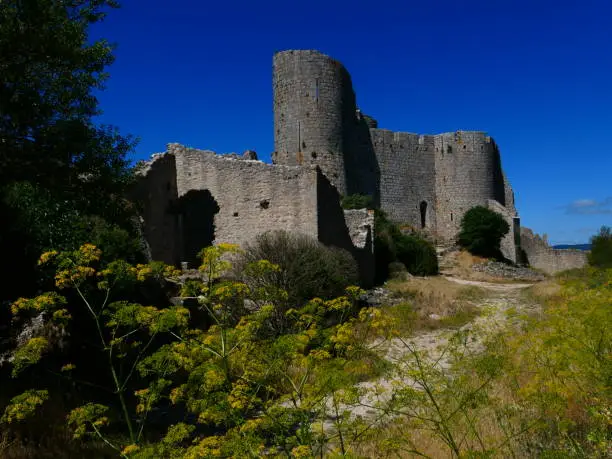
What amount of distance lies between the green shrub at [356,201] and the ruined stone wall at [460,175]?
7590mm

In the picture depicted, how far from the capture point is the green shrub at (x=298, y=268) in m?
8.81

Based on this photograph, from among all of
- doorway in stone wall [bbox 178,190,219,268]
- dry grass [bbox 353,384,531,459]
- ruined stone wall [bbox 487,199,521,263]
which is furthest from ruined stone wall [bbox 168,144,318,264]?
ruined stone wall [bbox 487,199,521,263]

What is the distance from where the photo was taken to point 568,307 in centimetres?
414

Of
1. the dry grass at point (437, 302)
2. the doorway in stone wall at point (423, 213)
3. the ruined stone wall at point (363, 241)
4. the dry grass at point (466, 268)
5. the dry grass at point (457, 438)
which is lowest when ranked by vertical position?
the dry grass at point (457, 438)

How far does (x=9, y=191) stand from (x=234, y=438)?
13.8 ft

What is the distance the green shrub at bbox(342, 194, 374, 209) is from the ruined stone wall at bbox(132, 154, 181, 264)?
13510mm

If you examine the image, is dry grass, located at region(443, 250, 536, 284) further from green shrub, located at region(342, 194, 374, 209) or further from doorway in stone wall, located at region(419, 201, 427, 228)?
green shrub, located at region(342, 194, 374, 209)

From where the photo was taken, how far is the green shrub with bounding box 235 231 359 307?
8.81m

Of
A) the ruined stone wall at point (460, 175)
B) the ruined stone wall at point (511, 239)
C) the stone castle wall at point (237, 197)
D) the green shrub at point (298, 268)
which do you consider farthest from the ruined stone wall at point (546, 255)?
the green shrub at point (298, 268)

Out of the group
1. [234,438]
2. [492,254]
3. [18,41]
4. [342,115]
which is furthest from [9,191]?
[492,254]

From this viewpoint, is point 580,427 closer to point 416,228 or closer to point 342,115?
point 342,115

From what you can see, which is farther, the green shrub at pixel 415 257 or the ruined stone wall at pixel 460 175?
the ruined stone wall at pixel 460 175

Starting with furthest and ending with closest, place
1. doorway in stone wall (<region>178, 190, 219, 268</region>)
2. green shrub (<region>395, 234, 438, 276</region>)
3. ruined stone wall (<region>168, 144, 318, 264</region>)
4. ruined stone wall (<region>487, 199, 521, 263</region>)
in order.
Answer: ruined stone wall (<region>487, 199, 521, 263</region>) < green shrub (<region>395, 234, 438, 276</region>) < doorway in stone wall (<region>178, 190, 219, 268</region>) < ruined stone wall (<region>168, 144, 318, 264</region>)

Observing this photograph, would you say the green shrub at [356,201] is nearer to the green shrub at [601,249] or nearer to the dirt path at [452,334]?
the dirt path at [452,334]
